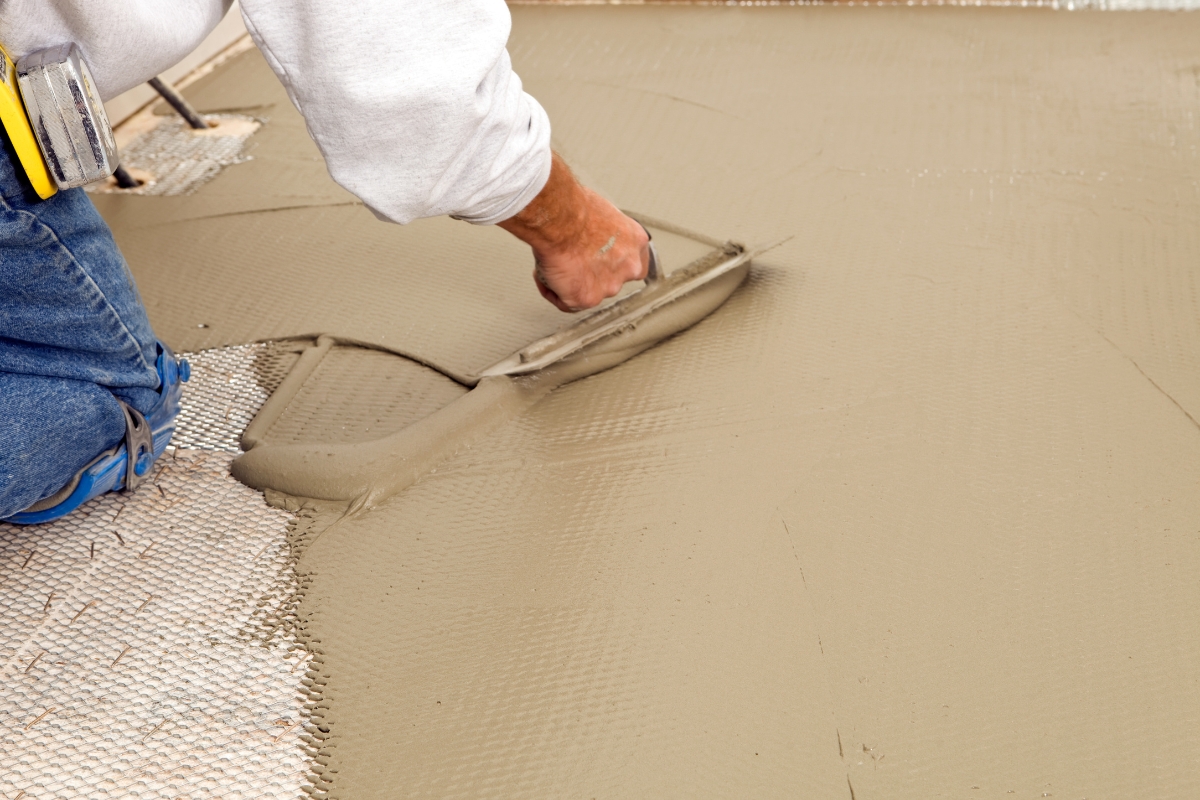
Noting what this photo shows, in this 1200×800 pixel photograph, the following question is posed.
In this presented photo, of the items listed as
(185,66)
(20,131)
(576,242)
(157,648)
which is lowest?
(157,648)

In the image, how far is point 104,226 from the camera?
4.16ft

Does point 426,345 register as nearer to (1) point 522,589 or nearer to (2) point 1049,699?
(1) point 522,589

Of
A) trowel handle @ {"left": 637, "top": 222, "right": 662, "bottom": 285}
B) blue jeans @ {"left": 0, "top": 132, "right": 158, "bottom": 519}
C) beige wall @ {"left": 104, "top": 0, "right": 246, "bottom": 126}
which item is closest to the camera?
blue jeans @ {"left": 0, "top": 132, "right": 158, "bottom": 519}

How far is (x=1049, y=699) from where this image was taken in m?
1.03

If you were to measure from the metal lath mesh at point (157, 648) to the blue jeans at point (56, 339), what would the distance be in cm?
11

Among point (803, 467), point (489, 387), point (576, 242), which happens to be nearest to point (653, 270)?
point (576, 242)

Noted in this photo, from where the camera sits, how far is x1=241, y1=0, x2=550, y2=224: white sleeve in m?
0.99

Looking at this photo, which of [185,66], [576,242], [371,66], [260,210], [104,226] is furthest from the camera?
[185,66]

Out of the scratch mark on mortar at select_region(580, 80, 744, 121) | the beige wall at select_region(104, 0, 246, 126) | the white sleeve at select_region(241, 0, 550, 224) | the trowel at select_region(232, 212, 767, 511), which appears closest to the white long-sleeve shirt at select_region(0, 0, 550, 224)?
the white sleeve at select_region(241, 0, 550, 224)

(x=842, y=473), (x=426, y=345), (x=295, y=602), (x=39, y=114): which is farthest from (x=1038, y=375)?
(x=39, y=114)

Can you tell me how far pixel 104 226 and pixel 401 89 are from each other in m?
0.50

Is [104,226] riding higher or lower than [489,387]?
higher

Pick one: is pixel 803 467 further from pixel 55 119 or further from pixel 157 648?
pixel 55 119

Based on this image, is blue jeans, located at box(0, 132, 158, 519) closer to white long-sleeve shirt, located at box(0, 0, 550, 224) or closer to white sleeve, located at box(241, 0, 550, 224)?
white long-sleeve shirt, located at box(0, 0, 550, 224)
